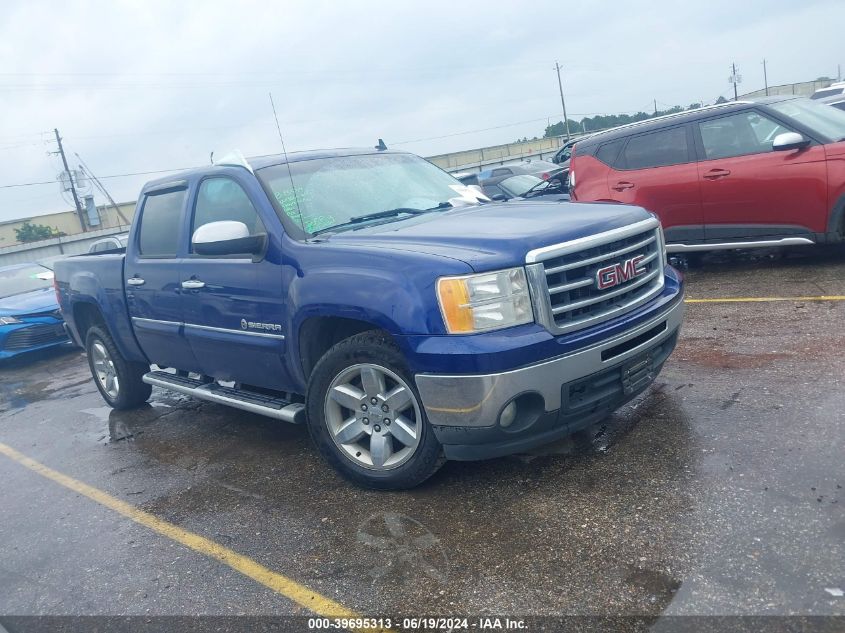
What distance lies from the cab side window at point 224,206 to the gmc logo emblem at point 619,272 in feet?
6.39

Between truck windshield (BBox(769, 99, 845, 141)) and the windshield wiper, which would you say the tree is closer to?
truck windshield (BBox(769, 99, 845, 141))

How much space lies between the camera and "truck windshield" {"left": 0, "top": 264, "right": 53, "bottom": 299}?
37.0 feet

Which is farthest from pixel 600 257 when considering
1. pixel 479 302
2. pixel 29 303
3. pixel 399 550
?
pixel 29 303

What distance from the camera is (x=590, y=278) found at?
3.54m

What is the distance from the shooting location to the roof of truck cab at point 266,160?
4707 mm

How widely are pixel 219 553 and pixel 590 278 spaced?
2.26 metres

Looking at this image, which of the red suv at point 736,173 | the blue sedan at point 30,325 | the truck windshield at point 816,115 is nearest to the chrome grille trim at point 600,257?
the red suv at point 736,173

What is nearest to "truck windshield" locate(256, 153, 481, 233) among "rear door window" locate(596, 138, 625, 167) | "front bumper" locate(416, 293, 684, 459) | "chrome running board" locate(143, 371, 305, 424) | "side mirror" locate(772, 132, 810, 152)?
"chrome running board" locate(143, 371, 305, 424)

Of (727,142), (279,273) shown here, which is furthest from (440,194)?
(727,142)

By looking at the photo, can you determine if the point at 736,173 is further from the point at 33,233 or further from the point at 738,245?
the point at 33,233

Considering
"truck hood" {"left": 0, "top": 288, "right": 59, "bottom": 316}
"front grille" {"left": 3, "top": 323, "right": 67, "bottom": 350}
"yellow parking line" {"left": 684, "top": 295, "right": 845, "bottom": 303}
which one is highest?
"truck hood" {"left": 0, "top": 288, "right": 59, "bottom": 316}

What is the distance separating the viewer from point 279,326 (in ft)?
13.7

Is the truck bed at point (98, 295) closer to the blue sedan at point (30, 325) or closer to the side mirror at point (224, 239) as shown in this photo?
the side mirror at point (224, 239)

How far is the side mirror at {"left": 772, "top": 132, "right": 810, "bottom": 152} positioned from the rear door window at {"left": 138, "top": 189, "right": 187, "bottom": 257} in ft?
17.7
